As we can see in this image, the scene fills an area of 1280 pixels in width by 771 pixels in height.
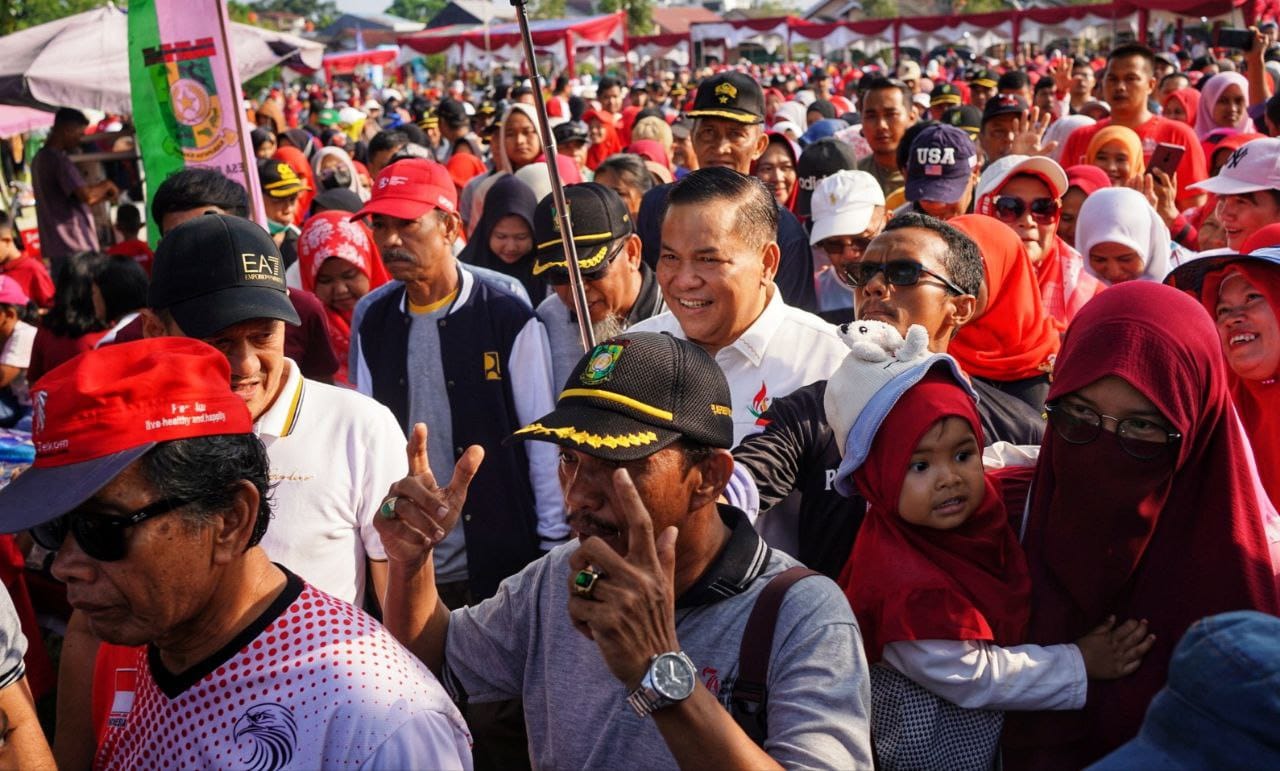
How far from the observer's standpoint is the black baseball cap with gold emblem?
6.48m

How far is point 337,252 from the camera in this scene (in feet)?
18.9

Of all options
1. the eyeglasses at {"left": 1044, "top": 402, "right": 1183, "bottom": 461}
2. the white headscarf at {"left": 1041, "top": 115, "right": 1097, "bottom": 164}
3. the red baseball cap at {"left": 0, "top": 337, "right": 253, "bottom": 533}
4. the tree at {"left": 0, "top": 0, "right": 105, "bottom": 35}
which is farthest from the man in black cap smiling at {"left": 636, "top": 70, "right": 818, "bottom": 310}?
the tree at {"left": 0, "top": 0, "right": 105, "bottom": 35}

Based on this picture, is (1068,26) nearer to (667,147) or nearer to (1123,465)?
(667,147)

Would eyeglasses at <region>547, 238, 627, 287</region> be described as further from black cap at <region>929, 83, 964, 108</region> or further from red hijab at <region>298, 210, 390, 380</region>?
black cap at <region>929, 83, 964, 108</region>

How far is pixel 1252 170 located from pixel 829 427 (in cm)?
293

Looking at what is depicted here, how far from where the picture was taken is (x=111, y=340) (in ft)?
15.0

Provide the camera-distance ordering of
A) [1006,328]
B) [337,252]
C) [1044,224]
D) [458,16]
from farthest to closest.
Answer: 1. [458,16]
2. [337,252]
3. [1044,224]
4. [1006,328]

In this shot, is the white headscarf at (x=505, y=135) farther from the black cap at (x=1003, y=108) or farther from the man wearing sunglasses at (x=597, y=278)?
the man wearing sunglasses at (x=597, y=278)

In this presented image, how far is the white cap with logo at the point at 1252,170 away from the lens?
16.6 ft

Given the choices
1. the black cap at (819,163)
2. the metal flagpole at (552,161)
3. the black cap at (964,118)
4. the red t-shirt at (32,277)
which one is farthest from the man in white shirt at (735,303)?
the red t-shirt at (32,277)

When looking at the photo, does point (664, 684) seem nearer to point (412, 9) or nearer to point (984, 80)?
point (984, 80)

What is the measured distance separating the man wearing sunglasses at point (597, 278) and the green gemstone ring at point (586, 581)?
2644 millimetres

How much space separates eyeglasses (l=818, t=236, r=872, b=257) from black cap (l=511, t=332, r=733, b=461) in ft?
10.5

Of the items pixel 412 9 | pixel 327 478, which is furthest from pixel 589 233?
pixel 412 9
